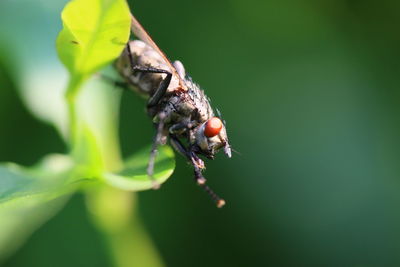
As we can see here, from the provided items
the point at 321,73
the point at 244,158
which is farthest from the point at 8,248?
the point at 321,73

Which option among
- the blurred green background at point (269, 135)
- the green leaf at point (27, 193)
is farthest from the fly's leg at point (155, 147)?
the blurred green background at point (269, 135)

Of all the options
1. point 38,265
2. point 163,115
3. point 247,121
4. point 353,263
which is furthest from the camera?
point 247,121

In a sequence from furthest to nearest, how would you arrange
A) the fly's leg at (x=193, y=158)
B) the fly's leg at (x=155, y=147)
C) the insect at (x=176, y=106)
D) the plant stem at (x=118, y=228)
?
the plant stem at (x=118, y=228)
the insect at (x=176, y=106)
the fly's leg at (x=193, y=158)
the fly's leg at (x=155, y=147)

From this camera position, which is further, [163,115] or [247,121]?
[247,121]

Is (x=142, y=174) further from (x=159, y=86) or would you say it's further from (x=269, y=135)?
(x=269, y=135)

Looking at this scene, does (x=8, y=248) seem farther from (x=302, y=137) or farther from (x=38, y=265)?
(x=302, y=137)

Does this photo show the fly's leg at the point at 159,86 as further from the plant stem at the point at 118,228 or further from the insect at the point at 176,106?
the plant stem at the point at 118,228

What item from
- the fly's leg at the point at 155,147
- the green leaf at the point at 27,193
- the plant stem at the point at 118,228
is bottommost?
the plant stem at the point at 118,228

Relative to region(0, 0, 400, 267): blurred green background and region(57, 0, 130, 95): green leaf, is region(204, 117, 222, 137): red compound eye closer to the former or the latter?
region(57, 0, 130, 95): green leaf
